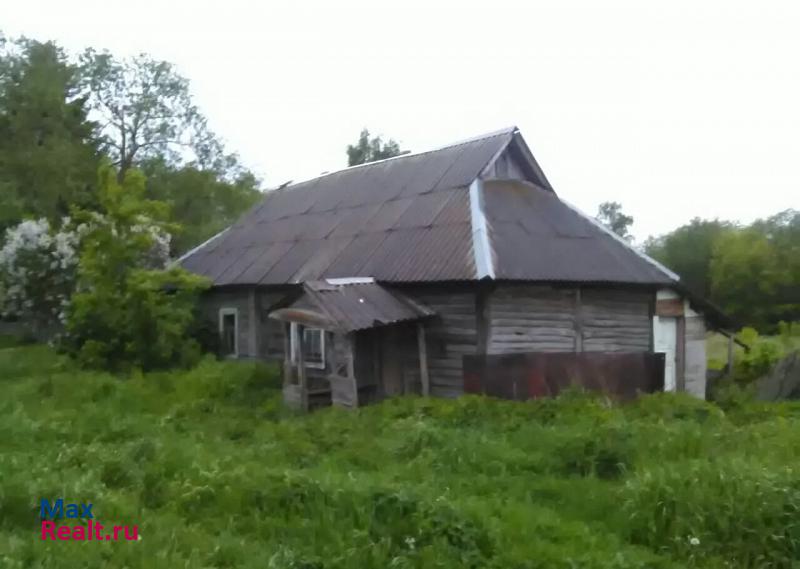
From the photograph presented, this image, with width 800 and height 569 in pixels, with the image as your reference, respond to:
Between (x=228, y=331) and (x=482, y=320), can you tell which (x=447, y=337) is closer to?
(x=482, y=320)

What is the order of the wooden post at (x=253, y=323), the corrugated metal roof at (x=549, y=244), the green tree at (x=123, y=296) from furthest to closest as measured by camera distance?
the wooden post at (x=253, y=323), the green tree at (x=123, y=296), the corrugated metal roof at (x=549, y=244)

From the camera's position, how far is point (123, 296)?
52.4ft

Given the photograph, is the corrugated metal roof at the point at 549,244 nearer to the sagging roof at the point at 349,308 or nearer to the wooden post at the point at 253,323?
the sagging roof at the point at 349,308

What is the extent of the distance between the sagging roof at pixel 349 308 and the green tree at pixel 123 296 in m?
3.98

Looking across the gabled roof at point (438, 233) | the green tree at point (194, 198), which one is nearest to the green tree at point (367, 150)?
the green tree at point (194, 198)

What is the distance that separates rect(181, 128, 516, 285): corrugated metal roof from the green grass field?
440cm

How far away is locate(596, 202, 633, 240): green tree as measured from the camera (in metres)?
68.9

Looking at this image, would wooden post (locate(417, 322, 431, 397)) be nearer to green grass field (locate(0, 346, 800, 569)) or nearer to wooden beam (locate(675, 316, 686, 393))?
green grass field (locate(0, 346, 800, 569))

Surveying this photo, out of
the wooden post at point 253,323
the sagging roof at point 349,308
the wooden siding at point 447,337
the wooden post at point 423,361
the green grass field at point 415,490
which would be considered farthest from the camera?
the wooden post at point 253,323

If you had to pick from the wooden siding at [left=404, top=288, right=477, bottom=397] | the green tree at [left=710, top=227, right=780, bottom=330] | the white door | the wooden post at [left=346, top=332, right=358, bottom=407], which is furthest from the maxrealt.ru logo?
the green tree at [left=710, top=227, right=780, bottom=330]

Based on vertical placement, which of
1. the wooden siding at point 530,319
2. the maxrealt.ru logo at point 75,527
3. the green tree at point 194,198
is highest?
the green tree at point 194,198

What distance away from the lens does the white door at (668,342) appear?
1506 centimetres

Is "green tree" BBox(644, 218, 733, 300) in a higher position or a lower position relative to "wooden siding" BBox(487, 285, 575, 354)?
higher

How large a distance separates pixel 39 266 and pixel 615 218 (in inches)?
2260
